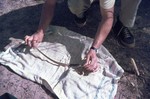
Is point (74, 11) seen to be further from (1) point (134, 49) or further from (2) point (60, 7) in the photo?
(1) point (134, 49)

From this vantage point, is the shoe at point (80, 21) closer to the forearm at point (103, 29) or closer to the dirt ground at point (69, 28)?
the dirt ground at point (69, 28)

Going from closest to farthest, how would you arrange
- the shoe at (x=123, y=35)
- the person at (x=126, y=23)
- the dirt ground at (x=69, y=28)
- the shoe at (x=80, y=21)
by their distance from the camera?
the dirt ground at (x=69, y=28)
the person at (x=126, y=23)
the shoe at (x=123, y=35)
the shoe at (x=80, y=21)

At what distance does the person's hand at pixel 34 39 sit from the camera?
2234mm

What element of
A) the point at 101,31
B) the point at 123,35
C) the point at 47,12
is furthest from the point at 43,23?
the point at 123,35

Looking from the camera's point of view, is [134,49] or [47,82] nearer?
[47,82]

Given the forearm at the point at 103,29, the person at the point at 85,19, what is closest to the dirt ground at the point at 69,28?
the person at the point at 85,19

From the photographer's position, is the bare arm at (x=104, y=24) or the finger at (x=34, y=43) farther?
the finger at (x=34, y=43)

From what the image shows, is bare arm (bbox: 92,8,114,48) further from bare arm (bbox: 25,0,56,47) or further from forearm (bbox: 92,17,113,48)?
bare arm (bbox: 25,0,56,47)

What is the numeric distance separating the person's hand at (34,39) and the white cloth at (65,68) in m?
0.10

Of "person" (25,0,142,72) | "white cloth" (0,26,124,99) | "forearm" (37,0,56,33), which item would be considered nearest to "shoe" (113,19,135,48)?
"person" (25,0,142,72)

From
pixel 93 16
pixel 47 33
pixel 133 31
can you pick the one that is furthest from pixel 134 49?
pixel 47 33

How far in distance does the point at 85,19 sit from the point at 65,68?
0.65 metres

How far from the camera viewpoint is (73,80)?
2148 millimetres

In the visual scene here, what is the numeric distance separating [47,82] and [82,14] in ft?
2.68
